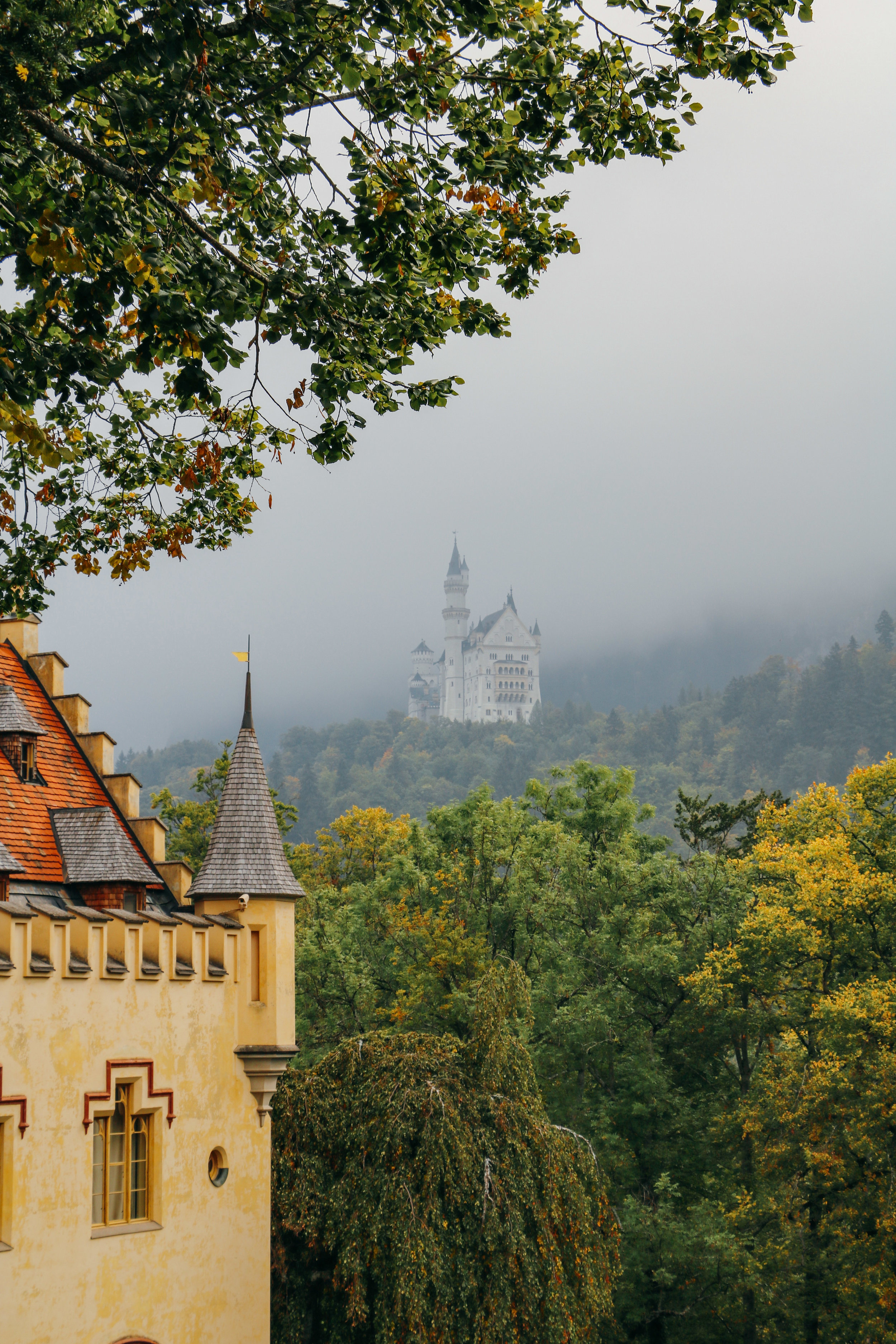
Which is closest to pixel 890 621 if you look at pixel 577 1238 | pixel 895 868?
pixel 895 868

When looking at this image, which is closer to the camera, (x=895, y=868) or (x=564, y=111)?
(x=564, y=111)

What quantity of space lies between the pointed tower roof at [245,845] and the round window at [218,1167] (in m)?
3.33

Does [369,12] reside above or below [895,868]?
above

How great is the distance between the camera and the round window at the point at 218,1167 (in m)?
16.6

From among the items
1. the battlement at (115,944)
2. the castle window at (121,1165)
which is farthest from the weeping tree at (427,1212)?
the castle window at (121,1165)

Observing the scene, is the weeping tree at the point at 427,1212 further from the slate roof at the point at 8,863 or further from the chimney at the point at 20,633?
the chimney at the point at 20,633

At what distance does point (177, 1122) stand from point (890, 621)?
19698cm

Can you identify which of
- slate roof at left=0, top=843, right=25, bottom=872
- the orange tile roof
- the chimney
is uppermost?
the chimney

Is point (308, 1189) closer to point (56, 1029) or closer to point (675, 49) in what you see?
point (56, 1029)

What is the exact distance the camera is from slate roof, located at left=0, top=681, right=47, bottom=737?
17.8m

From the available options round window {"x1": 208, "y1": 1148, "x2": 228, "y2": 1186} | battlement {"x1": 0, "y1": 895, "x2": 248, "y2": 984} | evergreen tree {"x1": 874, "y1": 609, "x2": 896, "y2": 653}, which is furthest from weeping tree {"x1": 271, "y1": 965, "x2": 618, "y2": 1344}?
evergreen tree {"x1": 874, "y1": 609, "x2": 896, "y2": 653}

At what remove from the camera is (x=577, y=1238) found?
18875 millimetres

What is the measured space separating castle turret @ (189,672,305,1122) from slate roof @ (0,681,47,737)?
2827 millimetres

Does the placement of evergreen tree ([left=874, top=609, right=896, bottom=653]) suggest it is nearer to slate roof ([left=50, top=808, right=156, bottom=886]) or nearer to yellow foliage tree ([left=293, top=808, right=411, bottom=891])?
yellow foliage tree ([left=293, top=808, right=411, bottom=891])
